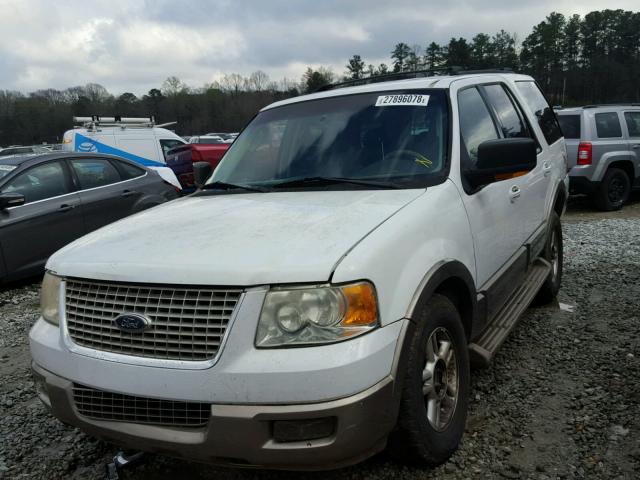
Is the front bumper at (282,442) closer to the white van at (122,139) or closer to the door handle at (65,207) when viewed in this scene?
the door handle at (65,207)

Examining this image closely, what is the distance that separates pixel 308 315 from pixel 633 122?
36.5 ft

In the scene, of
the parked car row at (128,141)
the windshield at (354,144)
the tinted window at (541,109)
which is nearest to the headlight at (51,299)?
the windshield at (354,144)

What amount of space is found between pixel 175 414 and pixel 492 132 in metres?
2.78

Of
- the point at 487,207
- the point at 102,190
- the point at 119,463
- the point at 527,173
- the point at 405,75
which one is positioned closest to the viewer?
the point at 119,463

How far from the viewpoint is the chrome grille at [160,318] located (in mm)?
2041

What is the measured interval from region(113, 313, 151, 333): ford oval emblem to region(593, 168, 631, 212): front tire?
10261mm

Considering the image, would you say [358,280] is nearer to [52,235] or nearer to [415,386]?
[415,386]

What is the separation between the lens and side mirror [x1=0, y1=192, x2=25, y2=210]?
6141 mm

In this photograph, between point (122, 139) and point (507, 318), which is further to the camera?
point (122, 139)

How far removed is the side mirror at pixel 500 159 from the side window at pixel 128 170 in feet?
19.7

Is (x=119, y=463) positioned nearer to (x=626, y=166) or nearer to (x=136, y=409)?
(x=136, y=409)

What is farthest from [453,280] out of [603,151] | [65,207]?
[603,151]

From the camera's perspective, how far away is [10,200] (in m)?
6.16

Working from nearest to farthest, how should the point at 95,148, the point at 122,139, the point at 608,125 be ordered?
the point at 608,125 < the point at 95,148 < the point at 122,139
